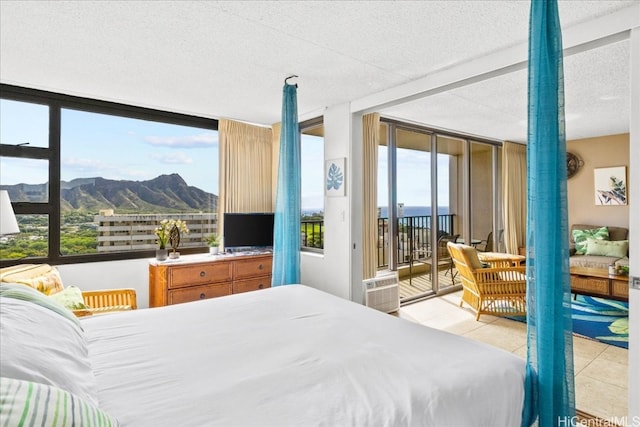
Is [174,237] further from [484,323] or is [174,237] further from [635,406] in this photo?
[635,406]

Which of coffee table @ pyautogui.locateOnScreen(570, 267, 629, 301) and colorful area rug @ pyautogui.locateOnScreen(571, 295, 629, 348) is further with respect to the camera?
coffee table @ pyautogui.locateOnScreen(570, 267, 629, 301)

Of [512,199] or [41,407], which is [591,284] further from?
[41,407]

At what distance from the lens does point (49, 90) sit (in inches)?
138

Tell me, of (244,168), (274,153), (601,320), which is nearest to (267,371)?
(244,168)

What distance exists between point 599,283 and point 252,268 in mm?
4497

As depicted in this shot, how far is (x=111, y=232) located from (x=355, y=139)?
2894mm

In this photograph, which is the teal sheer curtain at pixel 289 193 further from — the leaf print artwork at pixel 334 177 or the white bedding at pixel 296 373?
the white bedding at pixel 296 373

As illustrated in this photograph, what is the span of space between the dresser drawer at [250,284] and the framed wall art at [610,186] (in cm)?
582

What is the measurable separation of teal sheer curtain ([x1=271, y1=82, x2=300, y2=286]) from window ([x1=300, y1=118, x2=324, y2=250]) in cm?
152

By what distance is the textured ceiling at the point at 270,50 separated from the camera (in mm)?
2156

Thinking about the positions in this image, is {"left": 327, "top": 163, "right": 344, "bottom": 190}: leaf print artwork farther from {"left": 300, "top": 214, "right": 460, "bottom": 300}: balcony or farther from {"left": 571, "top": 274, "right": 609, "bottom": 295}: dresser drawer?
{"left": 571, "top": 274, "right": 609, "bottom": 295}: dresser drawer

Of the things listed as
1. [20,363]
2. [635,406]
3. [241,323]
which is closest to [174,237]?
[241,323]

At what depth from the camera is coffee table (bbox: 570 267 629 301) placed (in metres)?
4.52

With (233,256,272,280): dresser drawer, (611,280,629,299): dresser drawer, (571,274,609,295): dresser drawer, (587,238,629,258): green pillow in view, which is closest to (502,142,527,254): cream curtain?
(587,238,629,258): green pillow
